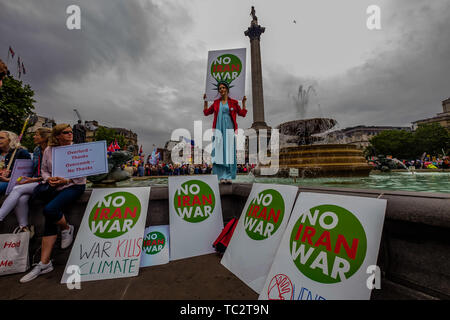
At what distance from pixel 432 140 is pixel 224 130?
2491 inches

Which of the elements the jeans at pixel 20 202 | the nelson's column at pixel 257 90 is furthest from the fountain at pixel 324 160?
the nelson's column at pixel 257 90

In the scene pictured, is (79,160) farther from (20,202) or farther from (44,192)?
(20,202)

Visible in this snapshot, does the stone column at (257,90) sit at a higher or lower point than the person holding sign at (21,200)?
higher

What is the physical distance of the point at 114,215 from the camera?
248 centimetres

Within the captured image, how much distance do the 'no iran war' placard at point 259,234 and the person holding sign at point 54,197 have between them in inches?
84.1

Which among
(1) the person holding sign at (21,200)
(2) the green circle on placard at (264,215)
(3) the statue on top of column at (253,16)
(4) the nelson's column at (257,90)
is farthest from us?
(3) the statue on top of column at (253,16)

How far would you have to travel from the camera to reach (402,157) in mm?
50469

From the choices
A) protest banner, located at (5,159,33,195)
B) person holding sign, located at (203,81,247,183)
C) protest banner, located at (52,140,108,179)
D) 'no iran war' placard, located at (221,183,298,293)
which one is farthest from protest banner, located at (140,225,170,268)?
protest banner, located at (5,159,33,195)

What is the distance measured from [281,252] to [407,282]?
919mm

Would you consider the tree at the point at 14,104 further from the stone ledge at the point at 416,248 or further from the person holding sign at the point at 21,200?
the stone ledge at the point at 416,248

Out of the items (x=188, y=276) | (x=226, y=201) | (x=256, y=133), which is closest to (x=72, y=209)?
(x=188, y=276)

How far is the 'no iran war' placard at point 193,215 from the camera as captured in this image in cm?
263
